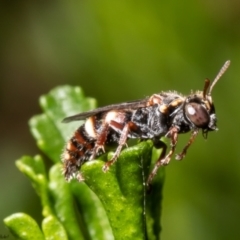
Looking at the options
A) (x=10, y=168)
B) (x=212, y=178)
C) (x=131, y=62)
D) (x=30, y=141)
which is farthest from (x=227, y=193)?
(x=30, y=141)

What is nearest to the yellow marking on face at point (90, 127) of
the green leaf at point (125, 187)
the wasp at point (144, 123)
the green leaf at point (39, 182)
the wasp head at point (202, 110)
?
the wasp at point (144, 123)

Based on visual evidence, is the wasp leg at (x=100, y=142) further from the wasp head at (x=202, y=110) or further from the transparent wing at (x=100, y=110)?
the wasp head at (x=202, y=110)

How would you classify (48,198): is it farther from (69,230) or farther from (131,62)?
(131,62)

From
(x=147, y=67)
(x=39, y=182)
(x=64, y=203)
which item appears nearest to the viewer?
(x=39, y=182)

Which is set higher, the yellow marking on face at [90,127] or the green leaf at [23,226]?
the yellow marking on face at [90,127]

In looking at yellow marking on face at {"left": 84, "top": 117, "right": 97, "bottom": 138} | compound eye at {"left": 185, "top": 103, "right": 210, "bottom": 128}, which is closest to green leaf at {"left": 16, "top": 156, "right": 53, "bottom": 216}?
yellow marking on face at {"left": 84, "top": 117, "right": 97, "bottom": 138}

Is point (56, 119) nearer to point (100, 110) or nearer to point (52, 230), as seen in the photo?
point (100, 110)

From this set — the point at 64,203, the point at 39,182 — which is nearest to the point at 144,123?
the point at 64,203
